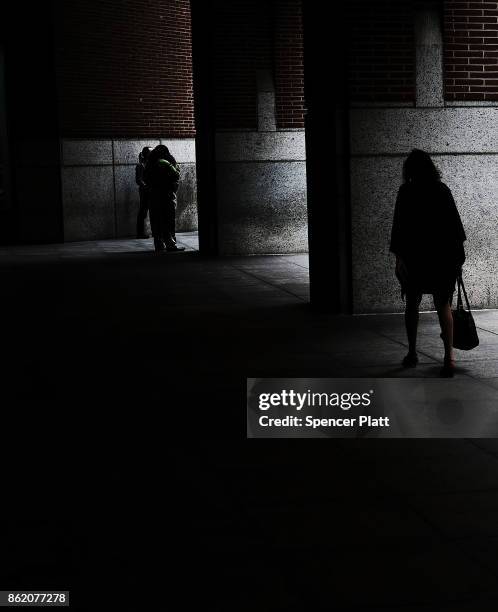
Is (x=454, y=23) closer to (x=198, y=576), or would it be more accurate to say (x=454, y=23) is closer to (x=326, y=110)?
(x=326, y=110)

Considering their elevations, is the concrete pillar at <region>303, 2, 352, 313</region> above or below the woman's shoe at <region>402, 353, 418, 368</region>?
above

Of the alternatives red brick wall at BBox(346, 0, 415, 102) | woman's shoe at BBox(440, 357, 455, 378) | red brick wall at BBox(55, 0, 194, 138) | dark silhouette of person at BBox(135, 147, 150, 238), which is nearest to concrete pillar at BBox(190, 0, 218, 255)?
dark silhouette of person at BBox(135, 147, 150, 238)

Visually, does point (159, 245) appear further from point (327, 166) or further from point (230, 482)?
point (230, 482)

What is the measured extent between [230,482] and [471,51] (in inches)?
278

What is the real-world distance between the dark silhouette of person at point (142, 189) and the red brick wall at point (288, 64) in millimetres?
4545

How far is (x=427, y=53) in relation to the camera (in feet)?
36.0

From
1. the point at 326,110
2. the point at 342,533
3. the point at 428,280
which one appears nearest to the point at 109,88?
the point at 326,110

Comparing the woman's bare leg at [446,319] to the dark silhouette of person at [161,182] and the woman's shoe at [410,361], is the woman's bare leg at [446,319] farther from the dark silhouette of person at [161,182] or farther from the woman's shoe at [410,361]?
the dark silhouette of person at [161,182]

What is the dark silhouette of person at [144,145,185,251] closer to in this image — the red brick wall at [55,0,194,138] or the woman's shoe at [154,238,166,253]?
the woman's shoe at [154,238,166,253]

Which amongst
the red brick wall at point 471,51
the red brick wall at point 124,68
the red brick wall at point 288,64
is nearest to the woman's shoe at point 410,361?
the red brick wall at point 471,51

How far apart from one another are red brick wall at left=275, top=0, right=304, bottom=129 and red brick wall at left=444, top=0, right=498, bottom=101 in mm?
6886

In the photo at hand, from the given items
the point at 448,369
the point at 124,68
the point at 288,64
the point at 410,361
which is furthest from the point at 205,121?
the point at 448,369

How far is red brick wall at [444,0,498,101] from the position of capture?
11.0 metres

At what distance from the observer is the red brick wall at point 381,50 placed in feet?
→ 35.2
